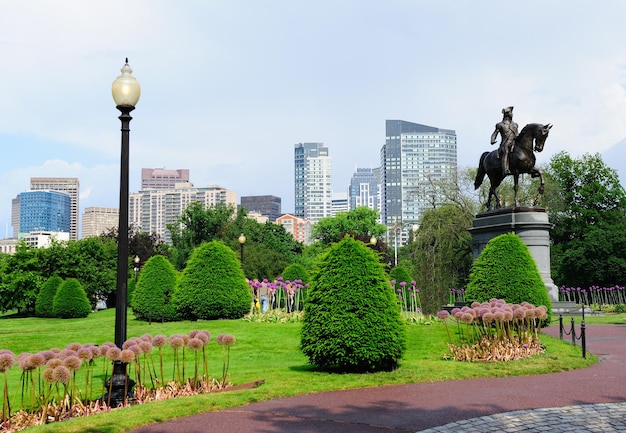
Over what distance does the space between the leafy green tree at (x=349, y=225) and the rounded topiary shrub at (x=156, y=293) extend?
5862 cm

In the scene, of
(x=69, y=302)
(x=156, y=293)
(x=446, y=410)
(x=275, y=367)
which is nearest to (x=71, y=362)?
(x=446, y=410)

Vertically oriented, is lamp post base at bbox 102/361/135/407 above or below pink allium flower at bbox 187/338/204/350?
below

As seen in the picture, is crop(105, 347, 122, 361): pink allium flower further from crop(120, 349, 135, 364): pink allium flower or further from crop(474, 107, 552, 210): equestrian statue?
crop(474, 107, 552, 210): equestrian statue

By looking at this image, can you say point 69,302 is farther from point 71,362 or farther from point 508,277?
point 71,362

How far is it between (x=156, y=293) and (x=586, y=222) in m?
41.9

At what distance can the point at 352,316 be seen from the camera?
9.95 metres

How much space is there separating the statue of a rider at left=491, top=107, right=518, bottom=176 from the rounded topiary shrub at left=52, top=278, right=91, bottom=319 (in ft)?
78.6

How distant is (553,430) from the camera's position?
20.4 ft

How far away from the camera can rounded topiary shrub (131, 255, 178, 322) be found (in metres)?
22.7

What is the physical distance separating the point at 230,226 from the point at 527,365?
4857 centimetres

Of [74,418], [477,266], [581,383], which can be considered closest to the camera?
[74,418]

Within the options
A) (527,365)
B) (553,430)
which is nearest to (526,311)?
(527,365)

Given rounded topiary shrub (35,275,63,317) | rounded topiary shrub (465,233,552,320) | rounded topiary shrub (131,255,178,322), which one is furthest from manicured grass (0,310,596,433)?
rounded topiary shrub (35,275,63,317)

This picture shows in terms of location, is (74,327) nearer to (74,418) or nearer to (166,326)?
(166,326)
